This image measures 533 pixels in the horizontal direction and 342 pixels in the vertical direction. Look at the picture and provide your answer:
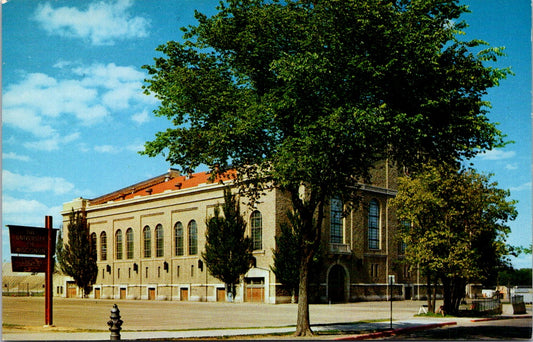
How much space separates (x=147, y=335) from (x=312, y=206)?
854cm

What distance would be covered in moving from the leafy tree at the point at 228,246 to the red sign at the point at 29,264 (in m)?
35.9

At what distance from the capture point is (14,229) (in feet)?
81.3

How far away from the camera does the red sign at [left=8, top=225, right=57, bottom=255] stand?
2475 cm

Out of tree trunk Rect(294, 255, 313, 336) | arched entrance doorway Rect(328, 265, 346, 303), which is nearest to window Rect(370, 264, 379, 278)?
arched entrance doorway Rect(328, 265, 346, 303)

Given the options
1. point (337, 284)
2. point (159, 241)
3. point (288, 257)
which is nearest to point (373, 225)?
point (337, 284)

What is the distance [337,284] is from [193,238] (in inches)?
668

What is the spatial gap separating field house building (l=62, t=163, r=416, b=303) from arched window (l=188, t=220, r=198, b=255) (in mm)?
112

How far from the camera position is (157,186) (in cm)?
8606

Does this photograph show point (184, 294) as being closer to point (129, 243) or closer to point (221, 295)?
point (221, 295)

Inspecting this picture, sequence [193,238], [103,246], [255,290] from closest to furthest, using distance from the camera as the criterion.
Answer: [255,290], [193,238], [103,246]

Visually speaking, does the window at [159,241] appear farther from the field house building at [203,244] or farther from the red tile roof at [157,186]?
the red tile roof at [157,186]

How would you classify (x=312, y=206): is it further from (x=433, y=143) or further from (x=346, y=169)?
(x=433, y=143)

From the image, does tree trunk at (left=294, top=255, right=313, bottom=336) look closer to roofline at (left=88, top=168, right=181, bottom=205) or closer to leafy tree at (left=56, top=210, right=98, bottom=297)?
leafy tree at (left=56, top=210, right=98, bottom=297)

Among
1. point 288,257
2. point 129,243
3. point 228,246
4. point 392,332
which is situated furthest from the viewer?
point 129,243
